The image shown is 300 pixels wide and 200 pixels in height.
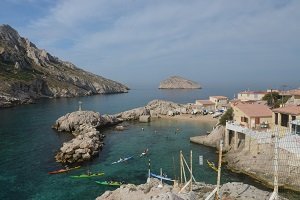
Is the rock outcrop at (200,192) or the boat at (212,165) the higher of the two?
the rock outcrop at (200,192)

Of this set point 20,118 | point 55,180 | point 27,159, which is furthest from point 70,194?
point 20,118

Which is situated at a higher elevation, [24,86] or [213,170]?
[24,86]

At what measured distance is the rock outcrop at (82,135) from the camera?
61.3 meters

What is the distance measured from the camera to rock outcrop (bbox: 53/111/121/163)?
61312 millimetres

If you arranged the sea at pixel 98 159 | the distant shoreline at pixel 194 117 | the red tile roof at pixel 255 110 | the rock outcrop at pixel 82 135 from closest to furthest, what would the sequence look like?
1. the sea at pixel 98 159
2. the rock outcrop at pixel 82 135
3. the red tile roof at pixel 255 110
4. the distant shoreline at pixel 194 117

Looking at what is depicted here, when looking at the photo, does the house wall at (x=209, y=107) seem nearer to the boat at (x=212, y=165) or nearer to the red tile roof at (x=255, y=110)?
the red tile roof at (x=255, y=110)

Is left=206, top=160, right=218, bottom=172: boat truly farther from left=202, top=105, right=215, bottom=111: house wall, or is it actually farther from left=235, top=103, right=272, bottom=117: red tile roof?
left=202, top=105, right=215, bottom=111: house wall

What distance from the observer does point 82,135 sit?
73.3 m

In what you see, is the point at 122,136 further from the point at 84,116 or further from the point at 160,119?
the point at 160,119

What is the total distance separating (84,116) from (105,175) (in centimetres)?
4490

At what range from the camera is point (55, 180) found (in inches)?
1966

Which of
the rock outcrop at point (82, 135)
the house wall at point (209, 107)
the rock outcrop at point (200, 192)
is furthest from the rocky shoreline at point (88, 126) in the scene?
the rock outcrop at point (200, 192)

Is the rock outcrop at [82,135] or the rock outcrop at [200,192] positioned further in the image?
the rock outcrop at [82,135]

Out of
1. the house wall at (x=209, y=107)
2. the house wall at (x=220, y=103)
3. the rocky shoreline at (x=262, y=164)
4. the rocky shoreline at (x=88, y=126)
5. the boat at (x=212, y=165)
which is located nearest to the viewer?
the rocky shoreline at (x=262, y=164)
